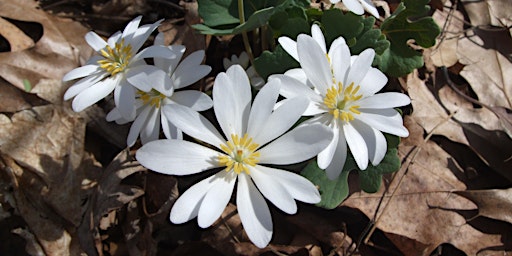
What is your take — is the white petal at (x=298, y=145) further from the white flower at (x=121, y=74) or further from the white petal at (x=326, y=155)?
the white flower at (x=121, y=74)

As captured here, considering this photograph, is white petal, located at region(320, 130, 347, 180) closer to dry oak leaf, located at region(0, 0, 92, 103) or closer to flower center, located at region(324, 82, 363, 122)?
flower center, located at region(324, 82, 363, 122)

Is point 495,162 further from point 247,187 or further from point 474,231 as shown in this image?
point 247,187

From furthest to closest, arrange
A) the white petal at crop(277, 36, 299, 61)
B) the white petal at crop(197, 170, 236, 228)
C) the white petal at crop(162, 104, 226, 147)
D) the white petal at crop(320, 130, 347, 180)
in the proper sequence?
the white petal at crop(277, 36, 299, 61), the white petal at crop(320, 130, 347, 180), the white petal at crop(162, 104, 226, 147), the white petal at crop(197, 170, 236, 228)

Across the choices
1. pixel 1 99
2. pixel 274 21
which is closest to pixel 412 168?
pixel 274 21

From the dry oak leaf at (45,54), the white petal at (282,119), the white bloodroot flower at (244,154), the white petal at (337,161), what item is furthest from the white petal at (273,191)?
the dry oak leaf at (45,54)

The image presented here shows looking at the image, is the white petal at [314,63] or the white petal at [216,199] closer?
the white petal at [216,199]

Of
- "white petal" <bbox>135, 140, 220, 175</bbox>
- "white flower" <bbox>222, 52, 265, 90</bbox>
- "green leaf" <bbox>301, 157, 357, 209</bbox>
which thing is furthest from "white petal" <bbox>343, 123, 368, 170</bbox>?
"white flower" <bbox>222, 52, 265, 90</bbox>
